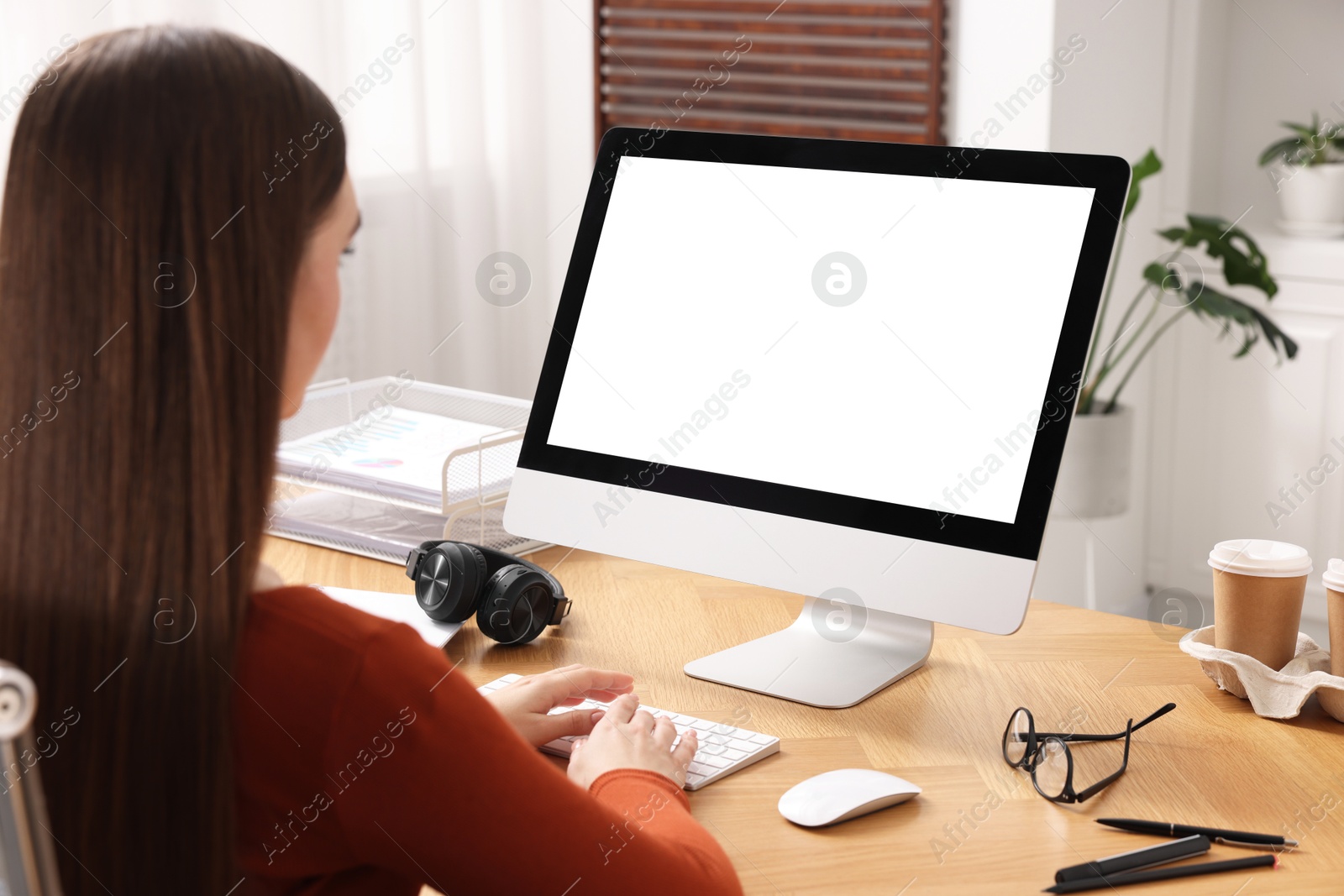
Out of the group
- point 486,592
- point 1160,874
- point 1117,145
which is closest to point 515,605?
point 486,592

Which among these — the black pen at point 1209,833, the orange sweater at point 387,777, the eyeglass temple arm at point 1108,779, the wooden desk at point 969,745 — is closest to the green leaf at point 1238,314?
the wooden desk at point 969,745

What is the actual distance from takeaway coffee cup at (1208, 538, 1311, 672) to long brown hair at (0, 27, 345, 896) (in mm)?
806

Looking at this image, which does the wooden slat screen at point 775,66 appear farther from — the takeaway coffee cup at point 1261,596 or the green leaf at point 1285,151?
the takeaway coffee cup at point 1261,596

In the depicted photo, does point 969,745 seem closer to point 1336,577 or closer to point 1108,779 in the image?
point 1108,779

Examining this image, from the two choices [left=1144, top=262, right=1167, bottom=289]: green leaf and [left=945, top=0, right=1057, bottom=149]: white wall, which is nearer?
[left=945, top=0, right=1057, bottom=149]: white wall

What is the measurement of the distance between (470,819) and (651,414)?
56 cm

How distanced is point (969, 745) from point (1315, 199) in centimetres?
209

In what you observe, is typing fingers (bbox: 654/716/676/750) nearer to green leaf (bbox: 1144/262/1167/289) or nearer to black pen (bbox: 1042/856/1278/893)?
black pen (bbox: 1042/856/1278/893)

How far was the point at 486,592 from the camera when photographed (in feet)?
3.97

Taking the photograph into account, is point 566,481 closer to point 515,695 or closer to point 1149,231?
point 515,695

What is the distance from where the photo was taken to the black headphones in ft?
3.89

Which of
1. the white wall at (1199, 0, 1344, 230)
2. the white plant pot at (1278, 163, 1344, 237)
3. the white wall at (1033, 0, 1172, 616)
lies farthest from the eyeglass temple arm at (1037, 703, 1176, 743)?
the white wall at (1199, 0, 1344, 230)

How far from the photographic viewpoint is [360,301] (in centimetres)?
258

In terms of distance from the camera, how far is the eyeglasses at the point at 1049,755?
907mm
